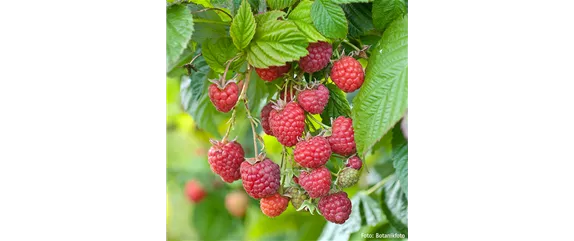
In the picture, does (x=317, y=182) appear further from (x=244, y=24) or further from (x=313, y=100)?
(x=244, y=24)

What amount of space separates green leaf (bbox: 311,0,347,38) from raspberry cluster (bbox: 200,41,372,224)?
1.2 inches

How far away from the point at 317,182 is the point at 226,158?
115 mm

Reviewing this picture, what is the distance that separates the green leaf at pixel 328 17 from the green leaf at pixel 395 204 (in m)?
0.36

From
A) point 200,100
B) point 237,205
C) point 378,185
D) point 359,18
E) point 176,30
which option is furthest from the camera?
point 237,205

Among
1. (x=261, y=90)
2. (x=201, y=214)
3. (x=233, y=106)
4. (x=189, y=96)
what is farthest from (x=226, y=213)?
(x=233, y=106)

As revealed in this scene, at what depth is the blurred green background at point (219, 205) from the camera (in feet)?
4.01

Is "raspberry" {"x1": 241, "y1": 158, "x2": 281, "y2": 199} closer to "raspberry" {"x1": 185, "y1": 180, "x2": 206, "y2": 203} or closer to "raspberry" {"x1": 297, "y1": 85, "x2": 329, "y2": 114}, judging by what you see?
"raspberry" {"x1": 297, "y1": 85, "x2": 329, "y2": 114}

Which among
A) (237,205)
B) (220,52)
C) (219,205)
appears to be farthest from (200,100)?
(219,205)

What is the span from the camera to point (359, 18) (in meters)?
0.85

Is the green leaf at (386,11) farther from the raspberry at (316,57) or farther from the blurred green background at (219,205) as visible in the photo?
the blurred green background at (219,205)

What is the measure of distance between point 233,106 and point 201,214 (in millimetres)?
1182

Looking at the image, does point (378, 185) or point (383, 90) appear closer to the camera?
point (383, 90)

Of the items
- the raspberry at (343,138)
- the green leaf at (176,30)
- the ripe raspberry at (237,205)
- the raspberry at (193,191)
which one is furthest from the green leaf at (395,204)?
the raspberry at (193,191)

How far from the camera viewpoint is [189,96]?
1107 mm
